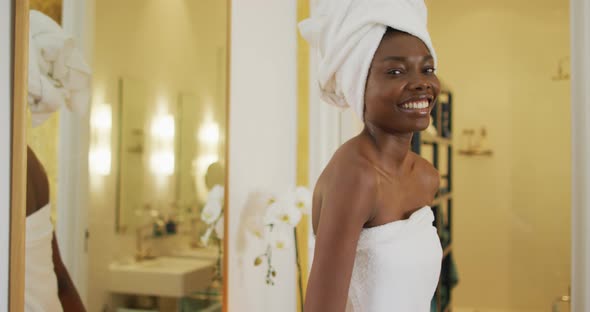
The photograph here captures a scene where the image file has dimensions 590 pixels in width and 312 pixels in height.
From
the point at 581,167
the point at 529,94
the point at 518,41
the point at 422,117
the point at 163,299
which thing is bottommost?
the point at 163,299

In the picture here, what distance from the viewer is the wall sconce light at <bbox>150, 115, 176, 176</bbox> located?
1554mm

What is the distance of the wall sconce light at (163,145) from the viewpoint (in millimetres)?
1554

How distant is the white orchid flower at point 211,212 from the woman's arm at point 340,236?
0.76 metres

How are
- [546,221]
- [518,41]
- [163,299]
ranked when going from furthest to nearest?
[518,41] < [546,221] < [163,299]

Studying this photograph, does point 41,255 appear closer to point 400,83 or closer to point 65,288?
point 65,288

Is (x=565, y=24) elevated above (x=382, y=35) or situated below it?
above

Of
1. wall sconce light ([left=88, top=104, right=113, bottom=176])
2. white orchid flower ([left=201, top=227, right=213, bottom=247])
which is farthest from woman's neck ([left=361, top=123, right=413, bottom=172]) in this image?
white orchid flower ([left=201, top=227, right=213, bottom=247])

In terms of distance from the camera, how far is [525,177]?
392 centimetres

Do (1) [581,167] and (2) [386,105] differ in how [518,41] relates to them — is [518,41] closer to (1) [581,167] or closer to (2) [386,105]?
(1) [581,167]

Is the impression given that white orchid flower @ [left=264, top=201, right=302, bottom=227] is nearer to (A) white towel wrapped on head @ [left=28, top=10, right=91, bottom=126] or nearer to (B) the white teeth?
(A) white towel wrapped on head @ [left=28, top=10, right=91, bottom=126]

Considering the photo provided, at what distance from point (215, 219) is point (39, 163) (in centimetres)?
64

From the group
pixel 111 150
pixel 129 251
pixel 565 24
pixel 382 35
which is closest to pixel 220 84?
pixel 111 150

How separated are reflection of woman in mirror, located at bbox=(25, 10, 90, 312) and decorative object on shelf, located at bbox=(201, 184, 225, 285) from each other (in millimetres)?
503

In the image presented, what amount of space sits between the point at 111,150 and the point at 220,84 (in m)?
0.50
